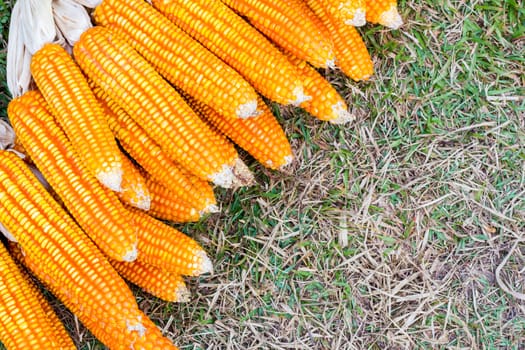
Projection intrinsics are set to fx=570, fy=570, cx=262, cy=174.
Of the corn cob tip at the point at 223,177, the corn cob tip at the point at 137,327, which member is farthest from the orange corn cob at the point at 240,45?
the corn cob tip at the point at 137,327

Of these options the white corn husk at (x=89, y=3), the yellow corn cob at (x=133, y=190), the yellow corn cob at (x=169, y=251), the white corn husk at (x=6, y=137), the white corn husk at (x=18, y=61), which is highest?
the white corn husk at (x=89, y=3)

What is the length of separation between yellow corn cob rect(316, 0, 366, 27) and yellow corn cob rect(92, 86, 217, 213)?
43.3 inches

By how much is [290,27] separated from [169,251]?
129 centimetres

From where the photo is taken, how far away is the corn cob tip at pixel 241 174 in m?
→ 2.97

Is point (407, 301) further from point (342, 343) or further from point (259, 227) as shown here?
point (259, 227)

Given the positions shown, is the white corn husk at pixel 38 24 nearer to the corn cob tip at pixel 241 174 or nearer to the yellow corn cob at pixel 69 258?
the yellow corn cob at pixel 69 258

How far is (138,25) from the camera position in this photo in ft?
9.55

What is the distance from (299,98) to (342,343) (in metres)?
1.40

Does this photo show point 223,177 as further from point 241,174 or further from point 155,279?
point 155,279

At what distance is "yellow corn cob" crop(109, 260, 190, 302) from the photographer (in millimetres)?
3029

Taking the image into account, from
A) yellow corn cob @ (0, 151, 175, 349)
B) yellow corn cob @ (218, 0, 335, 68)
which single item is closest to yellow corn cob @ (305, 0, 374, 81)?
yellow corn cob @ (218, 0, 335, 68)

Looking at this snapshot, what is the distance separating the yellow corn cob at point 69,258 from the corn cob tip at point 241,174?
2.54 ft

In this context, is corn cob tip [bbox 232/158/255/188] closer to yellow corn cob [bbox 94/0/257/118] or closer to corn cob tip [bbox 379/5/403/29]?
yellow corn cob [bbox 94/0/257/118]

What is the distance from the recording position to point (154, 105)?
9.18 feet
